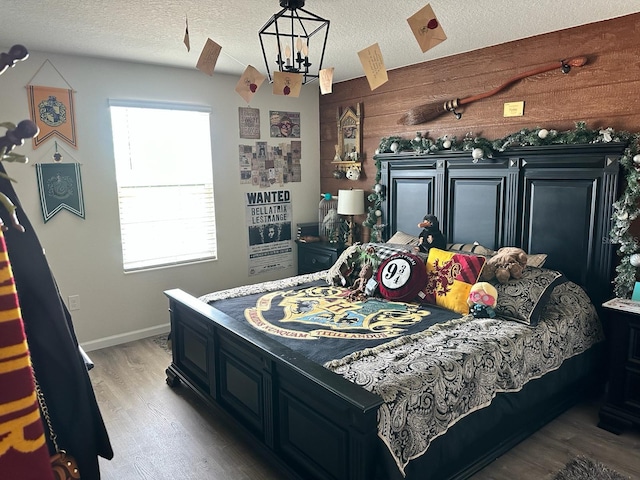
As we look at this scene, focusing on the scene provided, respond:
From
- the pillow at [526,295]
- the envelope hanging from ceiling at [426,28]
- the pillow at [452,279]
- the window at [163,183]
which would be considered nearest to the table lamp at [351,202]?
the window at [163,183]

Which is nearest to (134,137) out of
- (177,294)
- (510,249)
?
(177,294)

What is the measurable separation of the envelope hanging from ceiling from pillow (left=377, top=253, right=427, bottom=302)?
4.89ft

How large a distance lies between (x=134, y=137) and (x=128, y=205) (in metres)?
0.58

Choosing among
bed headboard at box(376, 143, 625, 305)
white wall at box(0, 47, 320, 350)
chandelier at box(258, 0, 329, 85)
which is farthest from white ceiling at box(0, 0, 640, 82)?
bed headboard at box(376, 143, 625, 305)

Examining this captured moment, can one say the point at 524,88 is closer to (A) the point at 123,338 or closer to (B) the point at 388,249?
(B) the point at 388,249

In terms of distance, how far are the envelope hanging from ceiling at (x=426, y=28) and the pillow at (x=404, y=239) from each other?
76.4 inches

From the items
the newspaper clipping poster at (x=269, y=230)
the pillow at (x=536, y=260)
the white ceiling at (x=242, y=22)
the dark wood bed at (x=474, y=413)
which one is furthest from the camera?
the newspaper clipping poster at (x=269, y=230)

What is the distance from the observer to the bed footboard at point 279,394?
183cm

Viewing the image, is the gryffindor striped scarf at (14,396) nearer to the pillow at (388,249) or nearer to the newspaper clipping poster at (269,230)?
the pillow at (388,249)

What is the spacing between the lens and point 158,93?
4.01 meters

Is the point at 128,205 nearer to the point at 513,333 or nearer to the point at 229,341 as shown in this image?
the point at 229,341

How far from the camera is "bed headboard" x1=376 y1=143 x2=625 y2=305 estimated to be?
2.94 metres

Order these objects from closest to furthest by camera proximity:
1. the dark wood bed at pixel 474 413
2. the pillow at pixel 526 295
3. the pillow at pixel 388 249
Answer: the dark wood bed at pixel 474 413 < the pillow at pixel 526 295 < the pillow at pixel 388 249

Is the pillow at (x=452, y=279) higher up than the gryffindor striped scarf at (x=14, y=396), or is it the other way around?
the gryffindor striped scarf at (x=14, y=396)
